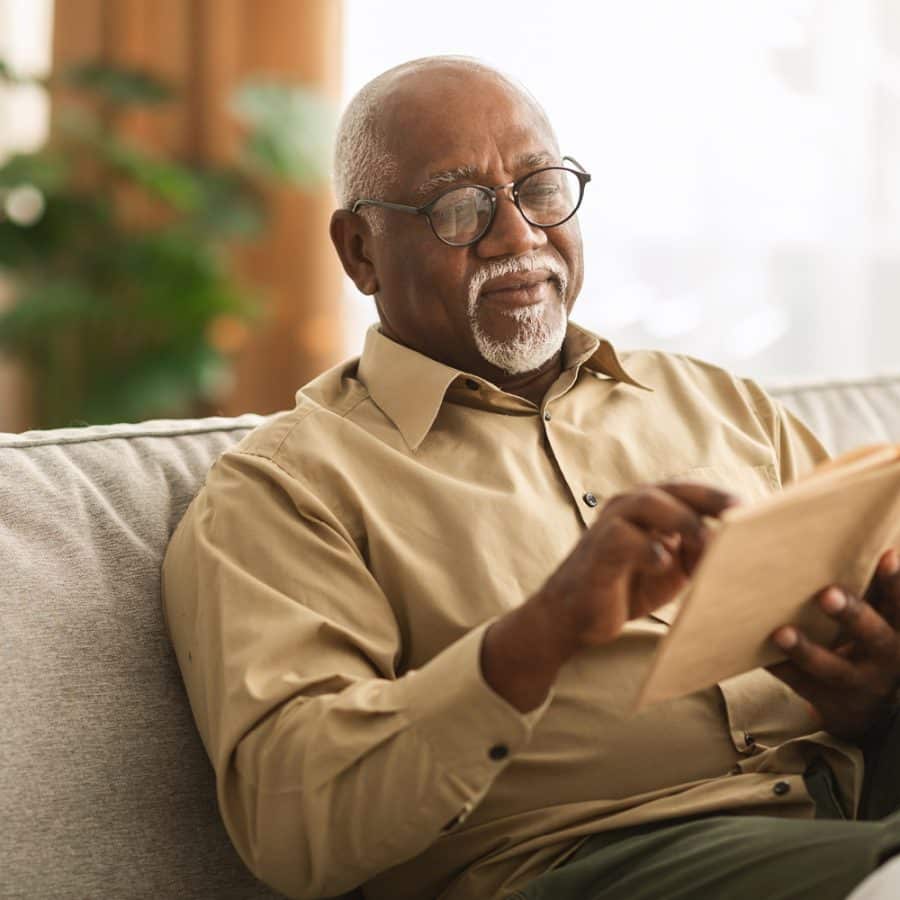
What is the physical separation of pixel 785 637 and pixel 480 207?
0.58 meters

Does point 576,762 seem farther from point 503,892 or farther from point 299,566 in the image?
point 299,566

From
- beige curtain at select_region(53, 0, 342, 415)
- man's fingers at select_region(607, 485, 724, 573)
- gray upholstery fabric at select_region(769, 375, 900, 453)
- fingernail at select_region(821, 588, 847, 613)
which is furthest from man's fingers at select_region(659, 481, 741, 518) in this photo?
beige curtain at select_region(53, 0, 342, 415)

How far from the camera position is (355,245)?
162 centimetres

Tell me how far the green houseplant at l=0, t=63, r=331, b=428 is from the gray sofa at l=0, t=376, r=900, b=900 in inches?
82.5

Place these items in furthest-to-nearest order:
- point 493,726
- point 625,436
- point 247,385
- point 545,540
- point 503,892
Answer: point 247,385 < point 625,436 < point 545,540 < point 503,892 < point 493,726

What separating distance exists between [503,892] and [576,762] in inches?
5.2

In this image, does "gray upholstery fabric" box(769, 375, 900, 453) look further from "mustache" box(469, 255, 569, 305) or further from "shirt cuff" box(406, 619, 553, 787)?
"shirt cuff" box(406, 619, 553, 787)

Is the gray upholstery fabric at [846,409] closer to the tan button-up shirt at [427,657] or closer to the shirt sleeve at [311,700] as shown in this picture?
the tan button-up shirt at [427,657]

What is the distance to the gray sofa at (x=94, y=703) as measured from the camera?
50.2 inches

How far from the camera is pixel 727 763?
A: 1.33m

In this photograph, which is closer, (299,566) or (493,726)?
(493,726)

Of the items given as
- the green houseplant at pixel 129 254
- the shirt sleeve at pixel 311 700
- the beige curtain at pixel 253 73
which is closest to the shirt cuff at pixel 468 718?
the shirt sleeve at pixel 311 700

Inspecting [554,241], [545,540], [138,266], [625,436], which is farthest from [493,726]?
[138,266]

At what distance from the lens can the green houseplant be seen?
11.6ft
